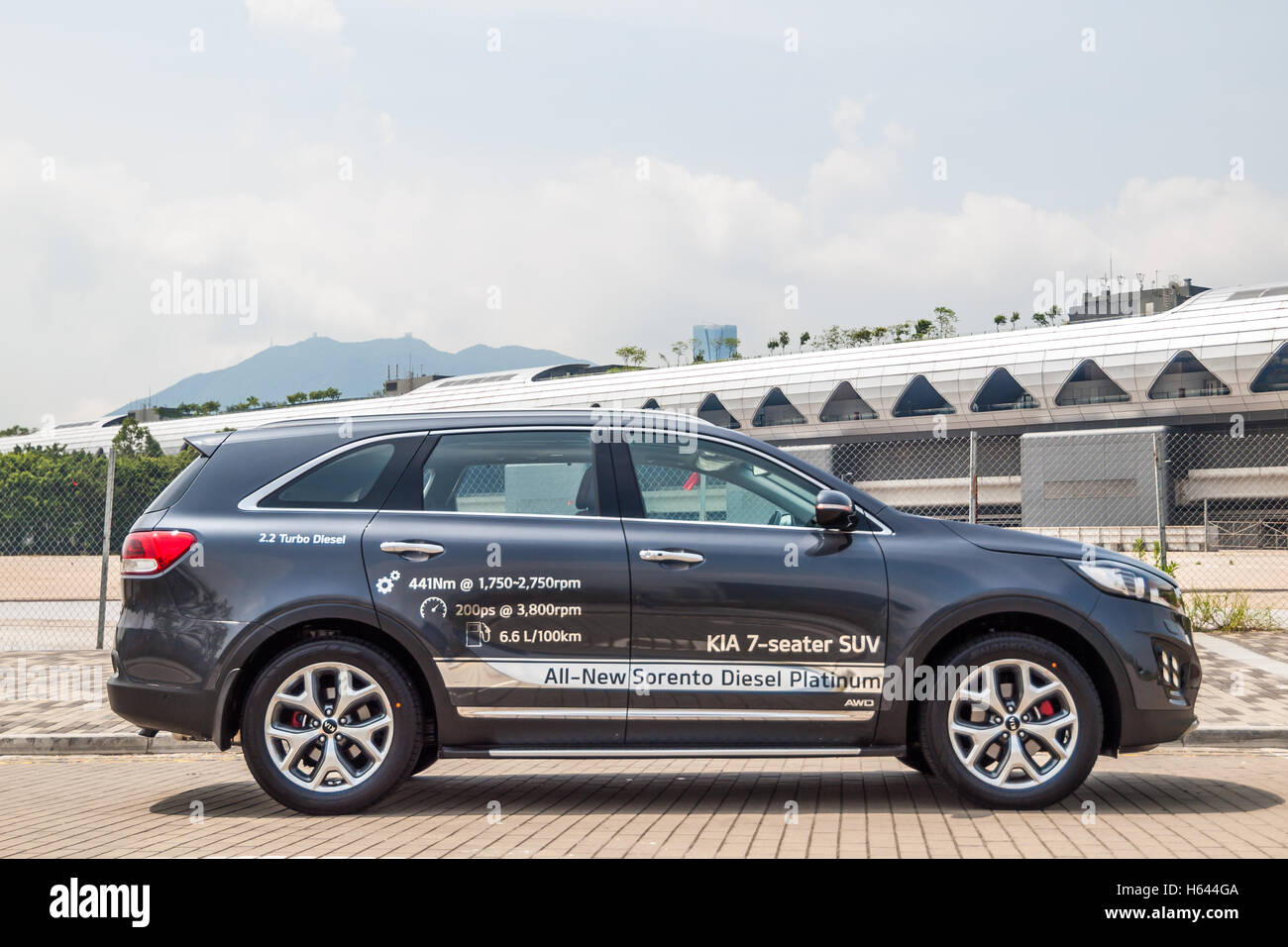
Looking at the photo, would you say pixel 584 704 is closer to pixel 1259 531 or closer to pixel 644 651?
pixel 644 651

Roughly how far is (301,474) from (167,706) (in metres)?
1.25

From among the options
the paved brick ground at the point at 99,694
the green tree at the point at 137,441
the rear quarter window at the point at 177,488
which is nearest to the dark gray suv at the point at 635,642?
the rear quarter window at the point at 177,488

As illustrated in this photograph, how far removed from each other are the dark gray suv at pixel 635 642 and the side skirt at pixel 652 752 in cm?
1

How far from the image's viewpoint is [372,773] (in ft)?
19.1

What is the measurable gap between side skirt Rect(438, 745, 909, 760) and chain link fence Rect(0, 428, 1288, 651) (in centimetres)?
1475

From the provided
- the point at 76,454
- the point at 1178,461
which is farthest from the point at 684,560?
the point at 76,454

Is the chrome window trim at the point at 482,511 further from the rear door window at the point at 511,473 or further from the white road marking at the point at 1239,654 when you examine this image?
the white road marking at the point at 1239,654

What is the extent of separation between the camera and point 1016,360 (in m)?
64.5

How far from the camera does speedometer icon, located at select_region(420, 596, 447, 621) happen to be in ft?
19.3

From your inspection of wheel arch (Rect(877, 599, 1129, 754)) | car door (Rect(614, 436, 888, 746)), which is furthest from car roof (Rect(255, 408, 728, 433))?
wheel arch (Rect(877, 599, 1129, 754))

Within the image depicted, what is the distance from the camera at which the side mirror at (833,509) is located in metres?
5.83

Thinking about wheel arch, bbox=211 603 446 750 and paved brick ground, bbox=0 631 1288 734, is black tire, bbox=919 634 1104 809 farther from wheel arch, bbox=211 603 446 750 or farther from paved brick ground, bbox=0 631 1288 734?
paved brick ground, bbox=0 631 1288 734

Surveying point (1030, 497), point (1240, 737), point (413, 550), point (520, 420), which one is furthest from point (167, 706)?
point (1030, 497)

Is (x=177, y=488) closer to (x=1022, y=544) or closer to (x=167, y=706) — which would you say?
(x=167, y=706)
